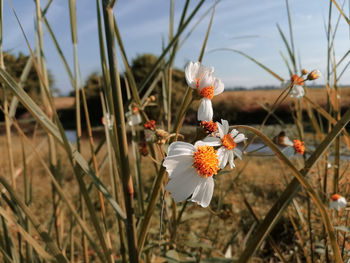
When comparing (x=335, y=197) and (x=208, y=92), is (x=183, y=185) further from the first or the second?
(x=335, y=197)

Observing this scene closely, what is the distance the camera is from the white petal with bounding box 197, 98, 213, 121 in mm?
230

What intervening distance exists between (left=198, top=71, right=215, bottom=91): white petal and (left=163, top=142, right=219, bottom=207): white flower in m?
0.07

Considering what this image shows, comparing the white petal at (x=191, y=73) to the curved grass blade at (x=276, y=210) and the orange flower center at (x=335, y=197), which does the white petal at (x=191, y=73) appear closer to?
the curved grass blade at (x=276, y=210)

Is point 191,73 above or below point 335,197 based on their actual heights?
above

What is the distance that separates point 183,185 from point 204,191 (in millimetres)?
17

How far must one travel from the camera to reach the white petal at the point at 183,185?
19 centimetres

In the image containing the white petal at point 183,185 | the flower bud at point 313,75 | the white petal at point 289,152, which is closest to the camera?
the white petal at point 183,185

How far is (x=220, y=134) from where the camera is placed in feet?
0.74

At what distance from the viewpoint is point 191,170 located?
21cm

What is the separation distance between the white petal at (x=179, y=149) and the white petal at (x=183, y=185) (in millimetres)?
18

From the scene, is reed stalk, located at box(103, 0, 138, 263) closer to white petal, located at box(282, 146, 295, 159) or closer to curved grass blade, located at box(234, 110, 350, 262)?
curved grass blade, located at box(234, 110, 350, 262)

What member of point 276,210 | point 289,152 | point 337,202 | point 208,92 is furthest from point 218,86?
point 337,202

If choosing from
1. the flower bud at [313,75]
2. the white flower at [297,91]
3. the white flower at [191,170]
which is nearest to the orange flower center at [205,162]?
the white flower at [191,170]

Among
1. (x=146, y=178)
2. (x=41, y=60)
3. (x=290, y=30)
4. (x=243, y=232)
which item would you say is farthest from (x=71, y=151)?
(x=146, y=178)
